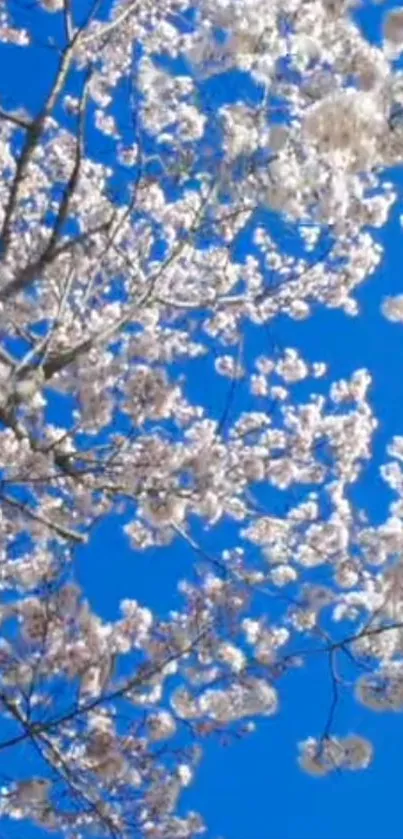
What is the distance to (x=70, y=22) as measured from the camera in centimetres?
662

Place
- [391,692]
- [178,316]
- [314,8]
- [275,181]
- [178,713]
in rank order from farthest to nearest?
[178,316] → [178,713] → [391,692] → [314,8] → [275,181]

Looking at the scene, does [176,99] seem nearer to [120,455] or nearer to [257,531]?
[120,455]

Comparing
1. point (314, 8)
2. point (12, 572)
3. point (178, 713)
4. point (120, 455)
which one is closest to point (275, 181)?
point (314, 8)

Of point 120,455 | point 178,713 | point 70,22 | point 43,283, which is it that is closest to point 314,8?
point 70,22

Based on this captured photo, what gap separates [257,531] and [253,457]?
1.43 ft

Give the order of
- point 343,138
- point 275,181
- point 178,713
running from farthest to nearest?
1. point 178,713
2. point 275,181
3. point 343,138

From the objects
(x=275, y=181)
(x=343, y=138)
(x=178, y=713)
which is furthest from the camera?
(x=178, y=713)

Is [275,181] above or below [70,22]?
below

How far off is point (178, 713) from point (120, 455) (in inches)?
68.1

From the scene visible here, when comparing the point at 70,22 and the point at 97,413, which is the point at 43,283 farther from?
the point at 70,22

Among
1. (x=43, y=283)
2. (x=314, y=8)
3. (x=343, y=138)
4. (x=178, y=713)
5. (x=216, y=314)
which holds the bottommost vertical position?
(x=343, y=138)

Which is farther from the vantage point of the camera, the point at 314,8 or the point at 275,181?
the point at 314,8

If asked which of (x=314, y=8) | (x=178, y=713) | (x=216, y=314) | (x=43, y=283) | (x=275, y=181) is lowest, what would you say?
(x=275, y=181)

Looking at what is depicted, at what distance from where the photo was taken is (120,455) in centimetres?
802
